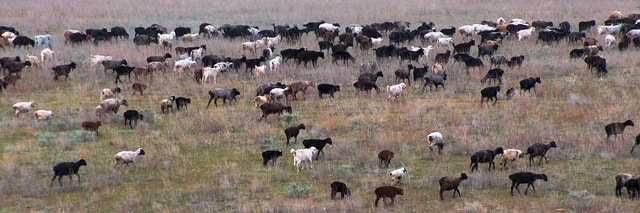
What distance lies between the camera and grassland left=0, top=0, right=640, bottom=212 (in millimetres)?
15617

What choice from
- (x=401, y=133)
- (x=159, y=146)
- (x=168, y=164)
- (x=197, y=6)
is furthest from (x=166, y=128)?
(x=197, y=6)

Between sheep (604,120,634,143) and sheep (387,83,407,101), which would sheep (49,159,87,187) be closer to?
sheep (387,83,407,101)

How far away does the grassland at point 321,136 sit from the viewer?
51.2ft

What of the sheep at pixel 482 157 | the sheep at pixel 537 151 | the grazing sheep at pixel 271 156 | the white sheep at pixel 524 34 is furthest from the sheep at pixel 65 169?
the white sheep at pixel 524 34

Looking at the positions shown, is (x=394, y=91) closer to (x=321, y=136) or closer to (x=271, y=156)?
(x=321, y=136)

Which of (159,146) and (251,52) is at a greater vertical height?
(251,52)

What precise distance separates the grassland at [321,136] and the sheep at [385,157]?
0.91 ft

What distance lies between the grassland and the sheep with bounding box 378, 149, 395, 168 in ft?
0.91

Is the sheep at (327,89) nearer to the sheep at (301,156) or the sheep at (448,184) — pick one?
the sheep at (301,156)

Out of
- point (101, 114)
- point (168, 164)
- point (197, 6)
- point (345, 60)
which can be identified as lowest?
point (168, 164)

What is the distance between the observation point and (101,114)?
22688 millimetres

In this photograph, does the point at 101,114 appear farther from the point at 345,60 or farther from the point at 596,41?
the point at 596,41

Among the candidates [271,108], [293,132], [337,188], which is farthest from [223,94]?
[337,188]

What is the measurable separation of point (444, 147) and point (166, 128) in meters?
7.29
